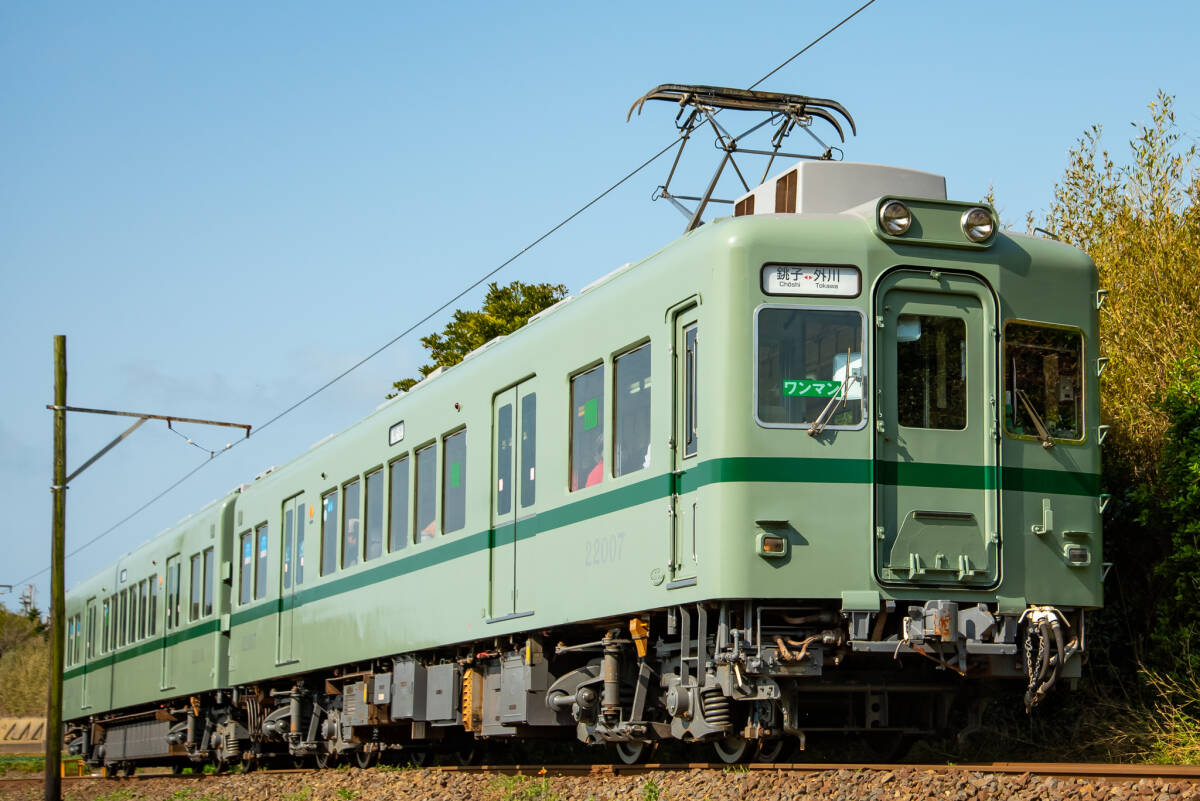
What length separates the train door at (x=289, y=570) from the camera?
17375 millimetres

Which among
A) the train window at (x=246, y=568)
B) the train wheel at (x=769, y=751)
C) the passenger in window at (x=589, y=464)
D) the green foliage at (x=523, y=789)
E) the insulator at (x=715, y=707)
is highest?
the passenger in window at (x=589, y=464)

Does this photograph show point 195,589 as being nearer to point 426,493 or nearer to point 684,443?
point 426,493

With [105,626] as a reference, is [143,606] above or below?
above

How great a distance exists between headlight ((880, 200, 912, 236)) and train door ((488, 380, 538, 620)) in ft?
10.6

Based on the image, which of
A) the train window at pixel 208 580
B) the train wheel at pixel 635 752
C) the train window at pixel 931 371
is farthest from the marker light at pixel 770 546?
the train window at pixel 208 580

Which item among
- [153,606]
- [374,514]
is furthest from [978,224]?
[153,606]

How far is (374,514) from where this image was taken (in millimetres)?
15039

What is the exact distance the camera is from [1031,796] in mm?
7449

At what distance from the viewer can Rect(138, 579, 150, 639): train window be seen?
2469cm

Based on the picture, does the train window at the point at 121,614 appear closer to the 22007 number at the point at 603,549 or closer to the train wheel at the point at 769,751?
the 22007 number at the point at 603,549

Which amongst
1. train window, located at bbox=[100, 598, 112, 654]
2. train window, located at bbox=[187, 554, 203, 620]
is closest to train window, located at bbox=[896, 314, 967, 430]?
train window, located at bbox=[187, 554, 203, 620]

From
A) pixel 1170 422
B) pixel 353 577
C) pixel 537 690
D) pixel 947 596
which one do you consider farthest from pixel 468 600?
pixel 1170 422

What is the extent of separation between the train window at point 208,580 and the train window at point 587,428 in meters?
11.2

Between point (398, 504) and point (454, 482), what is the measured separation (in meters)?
1.55
